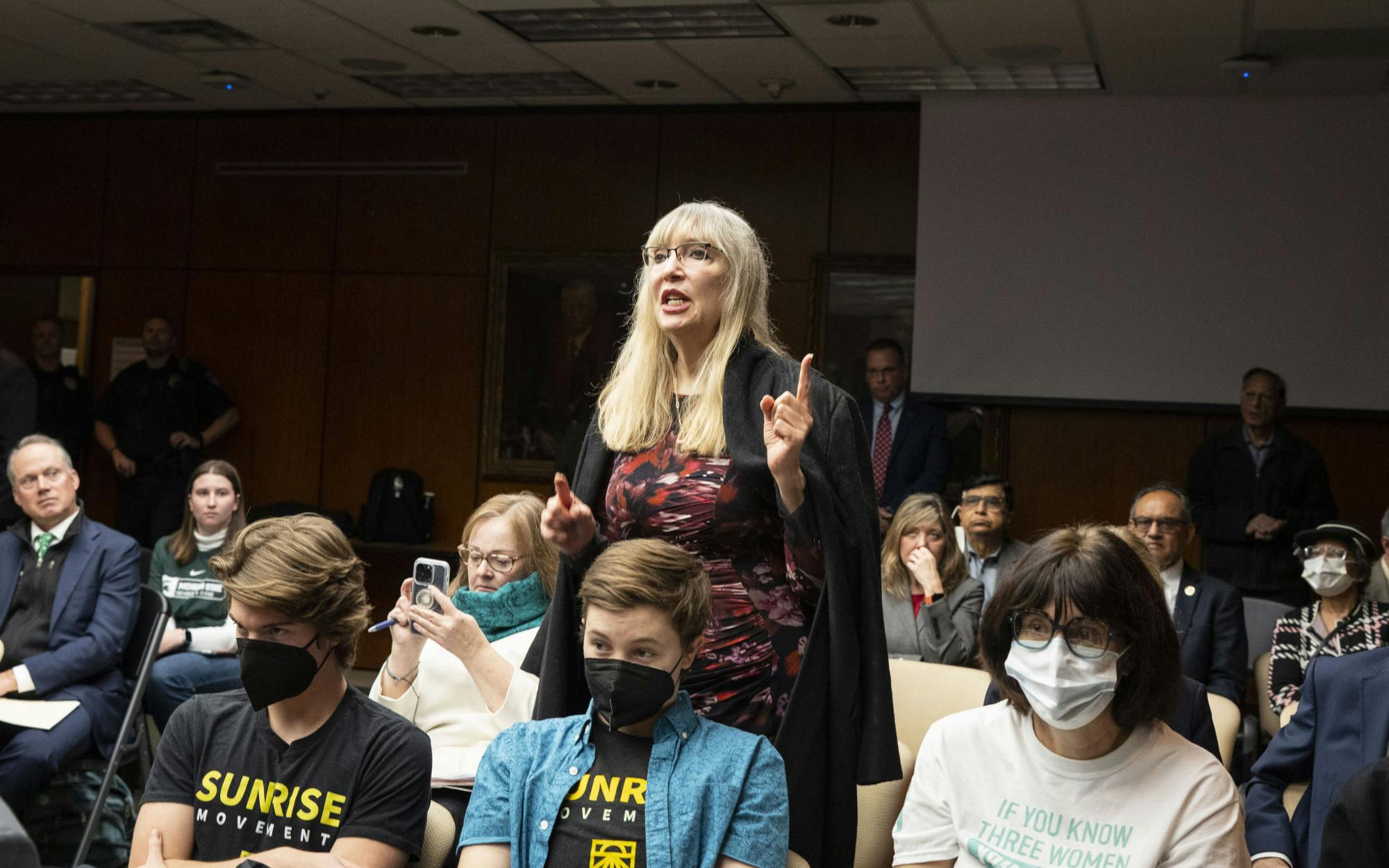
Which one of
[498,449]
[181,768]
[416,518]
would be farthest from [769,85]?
[181,768]

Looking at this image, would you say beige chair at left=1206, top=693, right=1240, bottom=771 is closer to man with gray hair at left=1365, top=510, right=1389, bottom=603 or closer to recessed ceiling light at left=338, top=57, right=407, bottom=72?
man with gray hair at left=1365, top=510, right=1389, bottom=603

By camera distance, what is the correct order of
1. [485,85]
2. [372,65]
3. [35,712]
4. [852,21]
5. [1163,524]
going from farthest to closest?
[485,85]
[372,65]
[852,21]
[1163,524]
[35,712]

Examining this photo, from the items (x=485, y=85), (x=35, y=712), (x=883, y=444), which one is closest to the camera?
(x=35, y=712)

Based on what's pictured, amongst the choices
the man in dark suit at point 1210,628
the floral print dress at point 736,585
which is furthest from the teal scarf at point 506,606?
the man in dark suit at point 1210,628

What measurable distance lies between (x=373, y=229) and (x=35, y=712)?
507 centimetres

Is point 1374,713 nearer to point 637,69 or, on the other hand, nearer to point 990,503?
point 990,503

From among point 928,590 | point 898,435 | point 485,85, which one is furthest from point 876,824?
point 485,85

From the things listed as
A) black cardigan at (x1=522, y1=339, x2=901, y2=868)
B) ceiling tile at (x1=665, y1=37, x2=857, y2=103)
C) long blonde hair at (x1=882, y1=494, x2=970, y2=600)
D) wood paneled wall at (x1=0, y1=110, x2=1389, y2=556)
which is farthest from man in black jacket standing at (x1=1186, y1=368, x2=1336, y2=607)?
black cardigan at (x1=522, y1=339, x2=901, y2=868)

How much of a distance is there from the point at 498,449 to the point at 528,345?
0.64 meters

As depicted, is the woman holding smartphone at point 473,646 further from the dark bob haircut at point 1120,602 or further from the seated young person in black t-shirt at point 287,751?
the dark bob haircut at point 1120,602

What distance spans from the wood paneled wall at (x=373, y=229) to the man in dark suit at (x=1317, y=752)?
5566 millimetres

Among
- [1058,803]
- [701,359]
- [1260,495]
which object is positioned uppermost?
[701,359]

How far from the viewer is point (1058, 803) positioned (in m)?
1.90

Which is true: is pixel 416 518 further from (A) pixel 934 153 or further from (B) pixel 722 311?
(B) pixel 722 311
